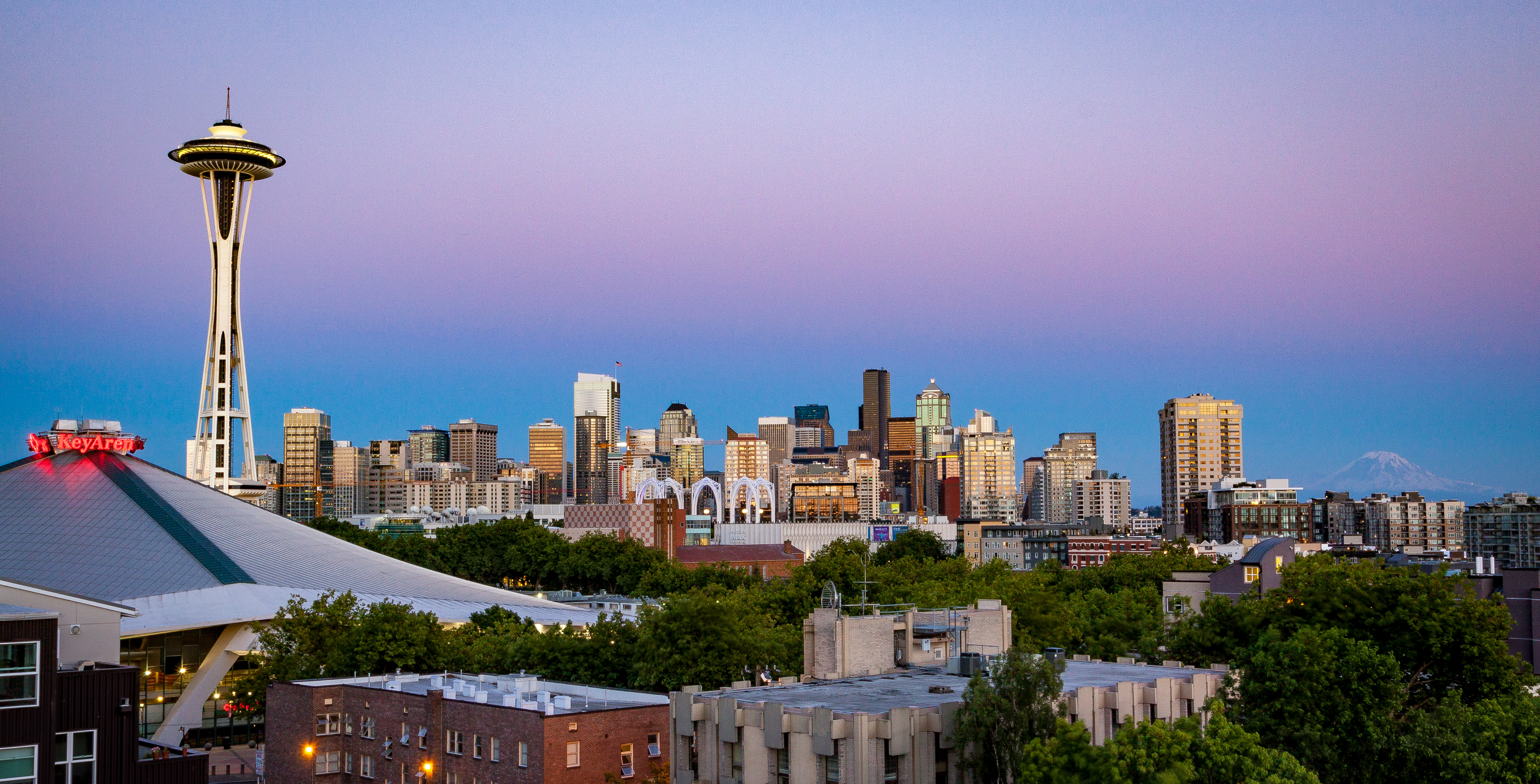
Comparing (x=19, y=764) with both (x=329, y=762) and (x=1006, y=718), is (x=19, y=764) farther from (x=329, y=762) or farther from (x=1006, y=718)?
(x=1006, y=718)

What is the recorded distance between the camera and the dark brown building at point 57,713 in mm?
39000

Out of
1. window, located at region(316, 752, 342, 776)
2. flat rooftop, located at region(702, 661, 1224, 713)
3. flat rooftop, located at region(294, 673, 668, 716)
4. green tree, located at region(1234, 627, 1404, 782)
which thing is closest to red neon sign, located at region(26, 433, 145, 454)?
flat rooftop, located at region(294, 673, 668, 716)

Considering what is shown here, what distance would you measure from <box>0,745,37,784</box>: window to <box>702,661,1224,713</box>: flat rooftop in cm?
1827

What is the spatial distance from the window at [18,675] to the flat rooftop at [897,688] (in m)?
18.3

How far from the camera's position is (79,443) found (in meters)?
124

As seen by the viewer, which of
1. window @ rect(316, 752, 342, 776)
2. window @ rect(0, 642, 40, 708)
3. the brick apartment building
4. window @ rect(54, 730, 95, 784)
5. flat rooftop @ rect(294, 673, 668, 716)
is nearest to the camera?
window @ rect(0, 642, 40, 708)

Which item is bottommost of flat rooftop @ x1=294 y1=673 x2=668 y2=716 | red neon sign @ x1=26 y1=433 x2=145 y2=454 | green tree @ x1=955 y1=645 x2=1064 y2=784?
flat rooftop @ x1=294 y1=673 x2=668 y2=716

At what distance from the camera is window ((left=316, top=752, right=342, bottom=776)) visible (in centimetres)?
5778

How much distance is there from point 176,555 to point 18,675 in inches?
2581

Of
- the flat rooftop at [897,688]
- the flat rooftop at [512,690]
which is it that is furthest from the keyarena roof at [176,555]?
the flat rooftop at [897,688]

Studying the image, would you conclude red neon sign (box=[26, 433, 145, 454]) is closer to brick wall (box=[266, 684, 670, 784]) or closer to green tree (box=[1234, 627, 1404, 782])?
brick wall (box=[266, 684, 670, 784])

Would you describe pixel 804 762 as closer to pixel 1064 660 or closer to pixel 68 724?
pixel 1064 660

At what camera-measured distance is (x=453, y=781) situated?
52094 mm

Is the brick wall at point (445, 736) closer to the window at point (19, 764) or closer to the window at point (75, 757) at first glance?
the window at point (75, 757)
